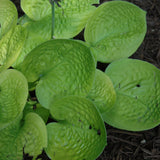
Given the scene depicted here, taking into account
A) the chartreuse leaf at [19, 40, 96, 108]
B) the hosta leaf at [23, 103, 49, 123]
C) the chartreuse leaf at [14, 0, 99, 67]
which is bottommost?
the hosta leaf at [23, 103, 49, 123]

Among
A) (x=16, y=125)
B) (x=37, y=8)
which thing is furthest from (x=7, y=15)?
(x=16, y=125)

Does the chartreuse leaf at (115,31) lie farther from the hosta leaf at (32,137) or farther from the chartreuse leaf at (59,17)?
the hosta leaf at (32,137)

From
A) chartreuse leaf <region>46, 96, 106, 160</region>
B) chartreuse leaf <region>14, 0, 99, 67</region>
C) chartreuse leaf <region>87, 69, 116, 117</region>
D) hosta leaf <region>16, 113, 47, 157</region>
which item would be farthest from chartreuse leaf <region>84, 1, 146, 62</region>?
hosta leaf <region>16, 113, 47, 157</region>

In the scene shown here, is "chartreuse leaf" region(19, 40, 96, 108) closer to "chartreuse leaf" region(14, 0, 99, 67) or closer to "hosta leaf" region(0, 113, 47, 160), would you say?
"hosta leaf" region(0, 113, 47, 160)

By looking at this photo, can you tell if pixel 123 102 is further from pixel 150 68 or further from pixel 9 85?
pixel 9 85

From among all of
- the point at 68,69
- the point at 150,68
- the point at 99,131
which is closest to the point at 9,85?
the point at 68,69

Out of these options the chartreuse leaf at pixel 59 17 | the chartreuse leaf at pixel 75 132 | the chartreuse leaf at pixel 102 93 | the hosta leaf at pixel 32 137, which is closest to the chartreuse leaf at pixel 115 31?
the chartreuse leaf at pixel 59 17

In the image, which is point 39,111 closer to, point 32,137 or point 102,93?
point 32,137
